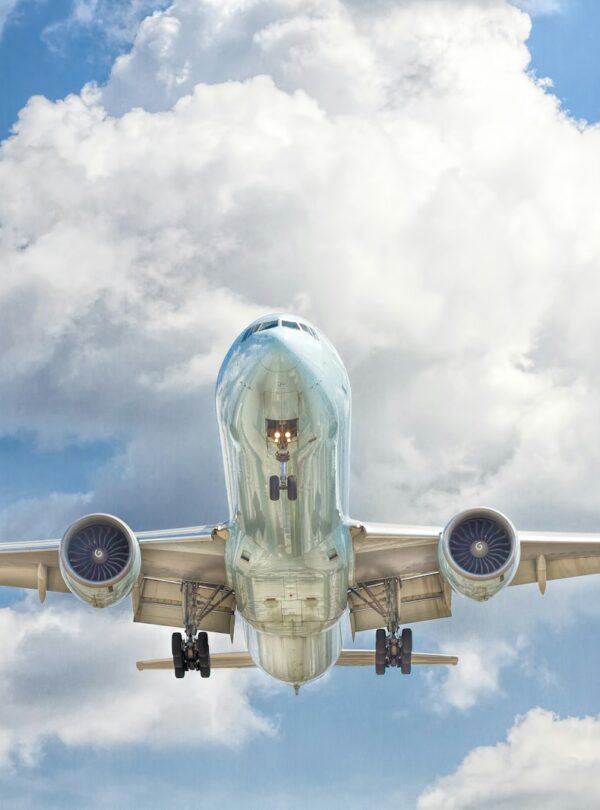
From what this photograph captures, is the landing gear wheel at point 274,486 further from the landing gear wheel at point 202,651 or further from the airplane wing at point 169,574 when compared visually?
the landing gear wheel at point 202,651

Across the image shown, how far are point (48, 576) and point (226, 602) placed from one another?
4673mm

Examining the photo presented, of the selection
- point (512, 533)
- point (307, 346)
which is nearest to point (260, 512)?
point (307, 346)

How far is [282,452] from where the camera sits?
2372cm

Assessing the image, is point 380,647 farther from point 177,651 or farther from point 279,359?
point 279,359

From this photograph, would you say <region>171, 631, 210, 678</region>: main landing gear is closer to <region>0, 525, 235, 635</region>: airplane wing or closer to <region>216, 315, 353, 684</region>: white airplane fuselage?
<region>0, 525, 235, 635</region>: airplane wing

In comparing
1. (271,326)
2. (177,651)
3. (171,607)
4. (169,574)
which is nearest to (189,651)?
(177,651)

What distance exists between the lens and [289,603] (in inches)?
1073

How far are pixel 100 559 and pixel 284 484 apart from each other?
532cm

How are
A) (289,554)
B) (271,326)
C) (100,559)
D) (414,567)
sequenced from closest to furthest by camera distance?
(271,326)
(289,554)
(100,559)
(414,567)

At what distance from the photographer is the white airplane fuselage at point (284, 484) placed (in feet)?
75.0

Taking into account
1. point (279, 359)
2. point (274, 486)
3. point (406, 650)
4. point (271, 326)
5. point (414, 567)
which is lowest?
point (406, 650)

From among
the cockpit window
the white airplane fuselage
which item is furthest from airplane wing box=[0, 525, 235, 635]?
the cockpit window

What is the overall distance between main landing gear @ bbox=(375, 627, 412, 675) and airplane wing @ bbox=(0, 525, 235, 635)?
3.99 metres

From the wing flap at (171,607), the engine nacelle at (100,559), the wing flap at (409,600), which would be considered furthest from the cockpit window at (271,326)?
the wing flap at (171,607)
